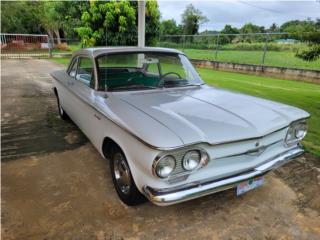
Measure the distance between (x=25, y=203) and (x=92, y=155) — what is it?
4.14 feet

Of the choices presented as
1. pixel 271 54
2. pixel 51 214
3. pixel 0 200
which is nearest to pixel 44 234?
pixel 51 214

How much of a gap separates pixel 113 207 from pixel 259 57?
12721mm

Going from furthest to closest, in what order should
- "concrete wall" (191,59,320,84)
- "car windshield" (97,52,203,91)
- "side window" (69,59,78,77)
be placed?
1. "concrete wall" (191,59,320,84)
2. "side window" (69,59,78,77)
3. "car windshield" (97,52,203,91)

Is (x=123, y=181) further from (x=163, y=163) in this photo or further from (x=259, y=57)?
(x=259, y=57)

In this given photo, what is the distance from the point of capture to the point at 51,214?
2635mm

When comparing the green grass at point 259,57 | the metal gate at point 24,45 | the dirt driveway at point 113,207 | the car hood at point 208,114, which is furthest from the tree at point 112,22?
the metal gate at point 24,45

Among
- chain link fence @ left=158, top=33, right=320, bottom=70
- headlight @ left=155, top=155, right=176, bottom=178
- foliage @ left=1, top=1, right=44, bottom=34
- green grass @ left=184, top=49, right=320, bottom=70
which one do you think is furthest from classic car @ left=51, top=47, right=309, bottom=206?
foliage @ left=1, top=1, right=44, bottom=34

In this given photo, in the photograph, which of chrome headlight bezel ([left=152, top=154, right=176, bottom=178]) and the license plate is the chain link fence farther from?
chrome headlight bezel ([left=152, top=154, right=176, bottom=178])

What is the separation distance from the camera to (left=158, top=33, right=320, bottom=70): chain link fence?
12.2 meters

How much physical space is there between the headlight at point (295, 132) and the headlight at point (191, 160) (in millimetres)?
1262

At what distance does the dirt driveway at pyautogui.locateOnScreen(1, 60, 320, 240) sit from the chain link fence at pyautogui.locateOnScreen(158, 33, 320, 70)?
880cm

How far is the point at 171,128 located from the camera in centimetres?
→ 223

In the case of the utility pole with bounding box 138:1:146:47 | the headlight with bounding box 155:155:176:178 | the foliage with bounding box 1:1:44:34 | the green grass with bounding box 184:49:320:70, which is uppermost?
the foliage with bounding box 1:1:44:34

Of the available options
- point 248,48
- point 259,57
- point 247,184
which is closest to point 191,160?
point 247,184
